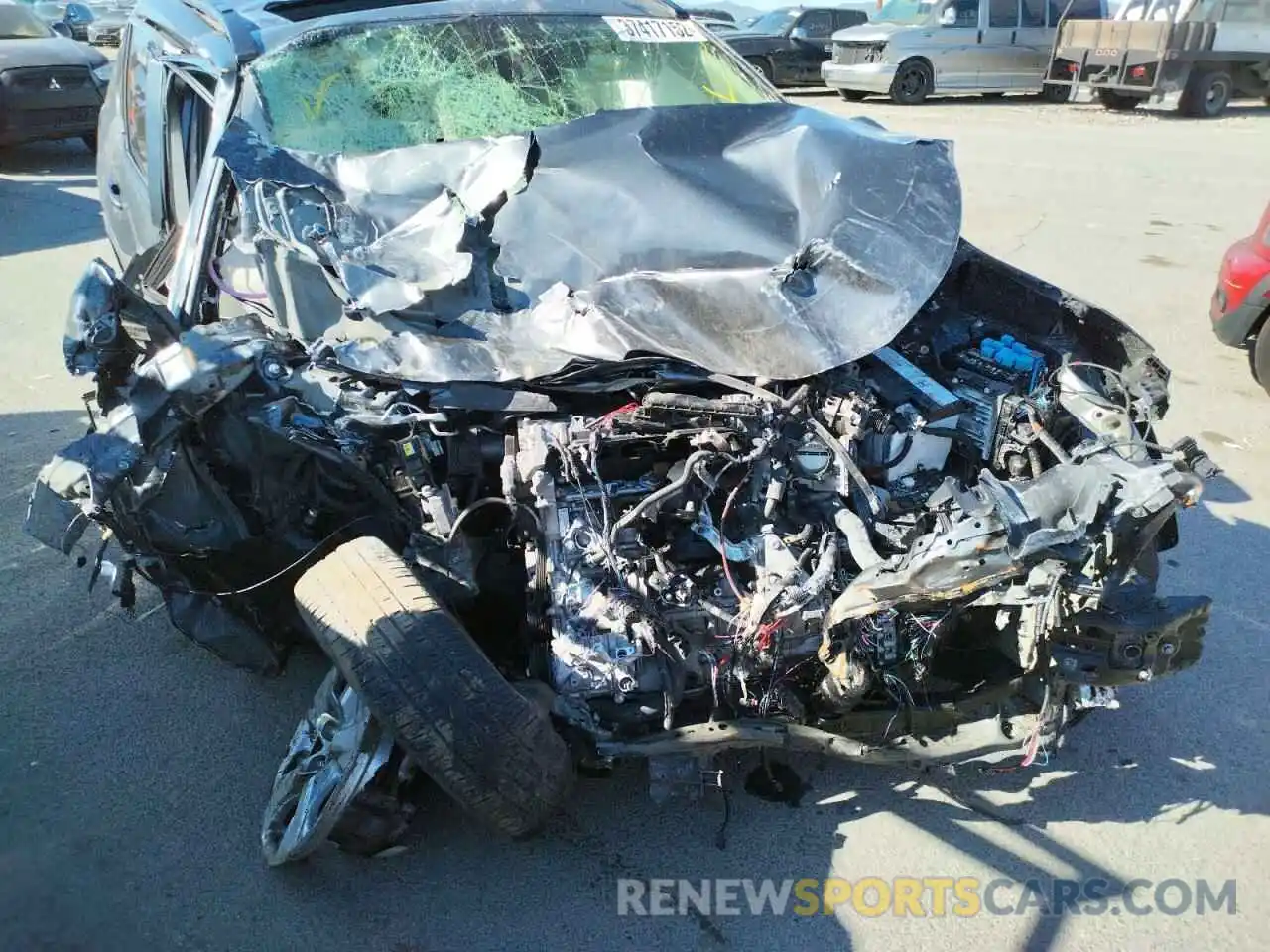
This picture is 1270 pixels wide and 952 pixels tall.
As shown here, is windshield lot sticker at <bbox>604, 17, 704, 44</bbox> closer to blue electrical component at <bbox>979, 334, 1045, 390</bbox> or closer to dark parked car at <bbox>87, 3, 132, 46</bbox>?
blue electrical component at <bbox>979, 334, 1045, 390</bbox>

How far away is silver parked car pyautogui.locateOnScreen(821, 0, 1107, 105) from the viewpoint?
15242mm

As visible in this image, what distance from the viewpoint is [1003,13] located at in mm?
15273

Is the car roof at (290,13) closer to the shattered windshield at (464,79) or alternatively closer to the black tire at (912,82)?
the shattered windshield at (464,79)

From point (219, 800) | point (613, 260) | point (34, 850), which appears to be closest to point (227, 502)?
point (219, 800)

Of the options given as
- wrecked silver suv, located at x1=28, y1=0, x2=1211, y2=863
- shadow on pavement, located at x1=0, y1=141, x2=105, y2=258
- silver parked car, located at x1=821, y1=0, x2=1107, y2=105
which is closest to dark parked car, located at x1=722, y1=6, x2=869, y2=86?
silver parked car, located at x1=821, y1=0, x2=1107, y2=105

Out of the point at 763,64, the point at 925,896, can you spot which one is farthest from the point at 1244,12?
the point at 925,896

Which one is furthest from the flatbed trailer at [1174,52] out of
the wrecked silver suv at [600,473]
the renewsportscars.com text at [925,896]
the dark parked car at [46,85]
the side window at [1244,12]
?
the renewsportscars.com text at [925,896]

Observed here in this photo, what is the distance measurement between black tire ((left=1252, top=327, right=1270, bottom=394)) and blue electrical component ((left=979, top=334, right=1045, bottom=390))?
9.59 ft

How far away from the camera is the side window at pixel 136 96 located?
4.45 metres

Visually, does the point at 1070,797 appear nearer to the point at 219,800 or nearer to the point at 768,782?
the point at 768,782

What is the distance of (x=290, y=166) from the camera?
3227mm

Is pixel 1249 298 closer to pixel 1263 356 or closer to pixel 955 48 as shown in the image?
pixel 1263 356

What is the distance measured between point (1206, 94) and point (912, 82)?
170 inches

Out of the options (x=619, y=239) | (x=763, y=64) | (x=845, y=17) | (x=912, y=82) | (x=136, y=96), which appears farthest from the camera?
(x=845, y=17)
